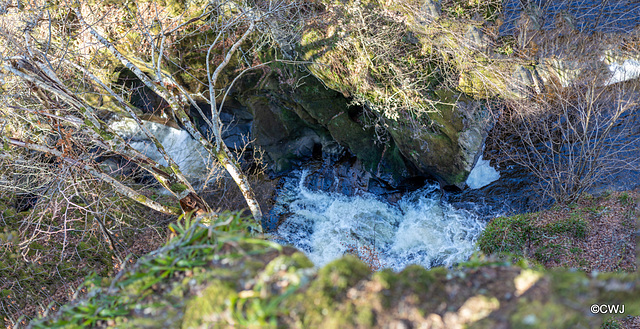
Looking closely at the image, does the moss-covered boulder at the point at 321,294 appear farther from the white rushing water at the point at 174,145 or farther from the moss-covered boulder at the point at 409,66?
the white rushing water at the point at 174,145

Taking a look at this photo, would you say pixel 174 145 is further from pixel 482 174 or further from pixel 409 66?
pixel 482 174

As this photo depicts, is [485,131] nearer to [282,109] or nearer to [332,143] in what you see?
[332,143]

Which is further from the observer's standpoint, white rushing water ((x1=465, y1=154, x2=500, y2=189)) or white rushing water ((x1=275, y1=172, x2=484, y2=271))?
white rushing water ((x1=465, y1=154, x2=500, y2=189))

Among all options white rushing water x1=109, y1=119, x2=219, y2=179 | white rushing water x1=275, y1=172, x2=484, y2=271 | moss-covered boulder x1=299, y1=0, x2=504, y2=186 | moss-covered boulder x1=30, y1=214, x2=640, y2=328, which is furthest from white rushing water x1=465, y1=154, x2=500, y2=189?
white rushing water x1=109, y1=119, x2=219, y2=179

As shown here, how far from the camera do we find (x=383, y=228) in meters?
8.70

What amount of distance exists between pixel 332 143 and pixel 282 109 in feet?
6.43

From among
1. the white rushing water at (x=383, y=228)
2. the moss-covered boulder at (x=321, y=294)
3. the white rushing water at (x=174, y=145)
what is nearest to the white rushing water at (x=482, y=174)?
the white rushing water at (x=383, y=228)

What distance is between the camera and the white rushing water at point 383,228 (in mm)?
7785

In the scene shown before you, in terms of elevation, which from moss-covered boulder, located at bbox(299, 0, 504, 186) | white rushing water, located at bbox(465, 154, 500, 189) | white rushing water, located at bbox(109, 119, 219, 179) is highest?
moss-covered boulder, located at bbox(299, 0, 504, 186)

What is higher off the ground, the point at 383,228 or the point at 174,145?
the point at 174,145

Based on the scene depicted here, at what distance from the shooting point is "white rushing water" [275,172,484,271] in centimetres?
779

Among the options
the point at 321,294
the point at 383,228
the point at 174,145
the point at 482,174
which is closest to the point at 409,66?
the point at 482,174

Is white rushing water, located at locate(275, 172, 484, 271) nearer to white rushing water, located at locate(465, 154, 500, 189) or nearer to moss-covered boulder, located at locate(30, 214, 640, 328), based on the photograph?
white rushing water, located at locate(465, 154, 500, 189)

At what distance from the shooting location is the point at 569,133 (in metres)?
7.17
